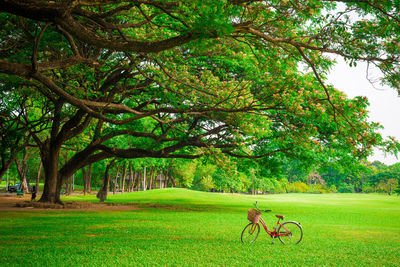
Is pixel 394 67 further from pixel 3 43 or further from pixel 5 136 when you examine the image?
pixel 5 136

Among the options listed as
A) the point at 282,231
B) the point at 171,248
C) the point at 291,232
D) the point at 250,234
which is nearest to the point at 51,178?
the point at 171,248

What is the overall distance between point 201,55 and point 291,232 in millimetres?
7117

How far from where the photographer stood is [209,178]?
7419 centimetres

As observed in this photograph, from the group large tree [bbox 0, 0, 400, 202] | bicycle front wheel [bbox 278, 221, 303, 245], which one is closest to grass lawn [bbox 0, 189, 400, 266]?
bicycle front wheel [bbox 278, 221, 303, 245]

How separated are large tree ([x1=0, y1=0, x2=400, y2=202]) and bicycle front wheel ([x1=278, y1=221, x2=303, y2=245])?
3.27 metres

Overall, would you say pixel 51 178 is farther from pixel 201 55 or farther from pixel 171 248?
pixel 171 248

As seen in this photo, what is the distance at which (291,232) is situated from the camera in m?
10.2

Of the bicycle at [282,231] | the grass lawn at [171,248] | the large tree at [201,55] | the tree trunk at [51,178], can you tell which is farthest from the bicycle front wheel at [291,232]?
the tree trunk at [51,178]

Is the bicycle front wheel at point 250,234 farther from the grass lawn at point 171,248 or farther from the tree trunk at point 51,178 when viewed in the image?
the tree trunk at point 51,178

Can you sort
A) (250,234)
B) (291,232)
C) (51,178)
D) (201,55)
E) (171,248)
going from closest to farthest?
(171,248)
(291,232)
(250,234)
(201,55)
(51,178)

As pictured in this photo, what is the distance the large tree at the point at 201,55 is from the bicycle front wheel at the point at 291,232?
10.7 feet

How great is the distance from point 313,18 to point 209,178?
223 feet

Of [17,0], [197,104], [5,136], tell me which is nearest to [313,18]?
[17,0]

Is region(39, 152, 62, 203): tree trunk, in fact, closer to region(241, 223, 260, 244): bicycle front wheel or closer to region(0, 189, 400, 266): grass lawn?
region(0, 189, 400, 266): grass lawn
